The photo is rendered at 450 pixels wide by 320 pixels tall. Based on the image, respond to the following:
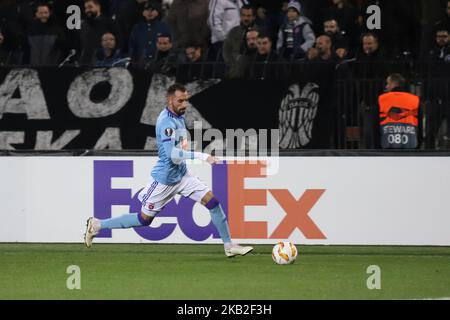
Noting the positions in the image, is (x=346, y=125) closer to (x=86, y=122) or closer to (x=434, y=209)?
(x=434, y=209)

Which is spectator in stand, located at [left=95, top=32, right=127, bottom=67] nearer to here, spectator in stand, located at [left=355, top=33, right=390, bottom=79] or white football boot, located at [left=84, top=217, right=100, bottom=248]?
white football boot, located at [left=84, top=217, right=100, bottom=248]

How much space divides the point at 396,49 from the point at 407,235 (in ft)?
11.1

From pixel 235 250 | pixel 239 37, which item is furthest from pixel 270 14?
pixel 235 250

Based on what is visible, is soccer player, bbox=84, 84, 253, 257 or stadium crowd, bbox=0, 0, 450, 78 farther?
stadium crowd, bbox=0, 0, 450, 78

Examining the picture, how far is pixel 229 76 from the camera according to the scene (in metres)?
16.2

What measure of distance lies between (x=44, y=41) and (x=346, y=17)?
486 centimetres

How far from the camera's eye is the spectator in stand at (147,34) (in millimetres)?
17486

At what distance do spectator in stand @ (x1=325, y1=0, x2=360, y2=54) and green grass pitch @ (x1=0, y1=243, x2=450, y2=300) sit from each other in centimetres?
373

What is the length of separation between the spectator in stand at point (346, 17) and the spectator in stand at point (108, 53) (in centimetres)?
343

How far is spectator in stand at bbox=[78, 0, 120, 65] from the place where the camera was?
17719mm

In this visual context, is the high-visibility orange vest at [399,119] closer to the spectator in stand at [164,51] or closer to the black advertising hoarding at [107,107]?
the black advertising hoarding at [107,107]

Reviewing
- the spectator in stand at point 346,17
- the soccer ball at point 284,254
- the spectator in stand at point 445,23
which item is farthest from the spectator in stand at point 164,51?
the soccer ball at point 284,254

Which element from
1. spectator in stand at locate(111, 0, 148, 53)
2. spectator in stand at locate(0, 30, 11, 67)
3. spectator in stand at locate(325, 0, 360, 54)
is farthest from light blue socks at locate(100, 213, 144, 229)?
spectator in stand at locate(325, 0, 360, 54)

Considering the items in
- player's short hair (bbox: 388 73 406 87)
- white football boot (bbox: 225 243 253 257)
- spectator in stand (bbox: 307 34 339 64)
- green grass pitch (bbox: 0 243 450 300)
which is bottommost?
green grass pitch (bbox: 0 243 450 300)
